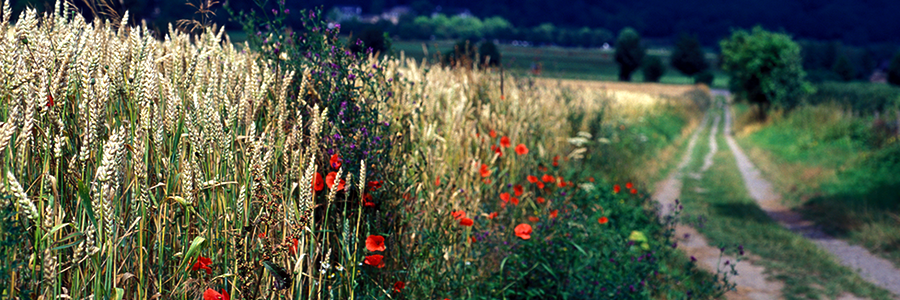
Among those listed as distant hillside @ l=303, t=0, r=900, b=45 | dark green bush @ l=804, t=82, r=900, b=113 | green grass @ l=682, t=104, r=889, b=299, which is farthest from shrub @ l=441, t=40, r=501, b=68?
distant hillside @ l=303, t=0, r=900, b=45

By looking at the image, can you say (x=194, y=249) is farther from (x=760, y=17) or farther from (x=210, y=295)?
(x=760, y=17)

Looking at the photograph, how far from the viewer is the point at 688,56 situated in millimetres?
84750

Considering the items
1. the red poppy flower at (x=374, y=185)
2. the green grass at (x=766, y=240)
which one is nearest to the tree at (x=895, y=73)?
the green grass at (x=766, y=240)

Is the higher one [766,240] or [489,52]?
[489,52]

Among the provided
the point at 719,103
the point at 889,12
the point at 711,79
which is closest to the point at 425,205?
the point at 719,103

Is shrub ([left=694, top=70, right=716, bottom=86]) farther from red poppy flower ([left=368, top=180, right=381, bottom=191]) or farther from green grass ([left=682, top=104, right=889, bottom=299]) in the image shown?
red poppy flower ([left=368, top=180, right=381, bottom=191])

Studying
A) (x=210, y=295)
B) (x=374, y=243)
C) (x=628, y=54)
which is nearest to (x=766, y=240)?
(x=374, y=243)

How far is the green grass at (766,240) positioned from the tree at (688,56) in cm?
8083

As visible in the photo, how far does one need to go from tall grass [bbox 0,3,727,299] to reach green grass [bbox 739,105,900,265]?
4135 mm

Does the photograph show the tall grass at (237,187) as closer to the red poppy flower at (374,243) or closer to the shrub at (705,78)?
the red poppy flower at (374,243)

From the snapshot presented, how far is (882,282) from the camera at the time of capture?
17.6 feet

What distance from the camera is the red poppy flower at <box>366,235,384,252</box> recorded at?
7.80ft

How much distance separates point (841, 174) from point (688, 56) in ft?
268

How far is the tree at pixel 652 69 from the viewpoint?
74.5m
